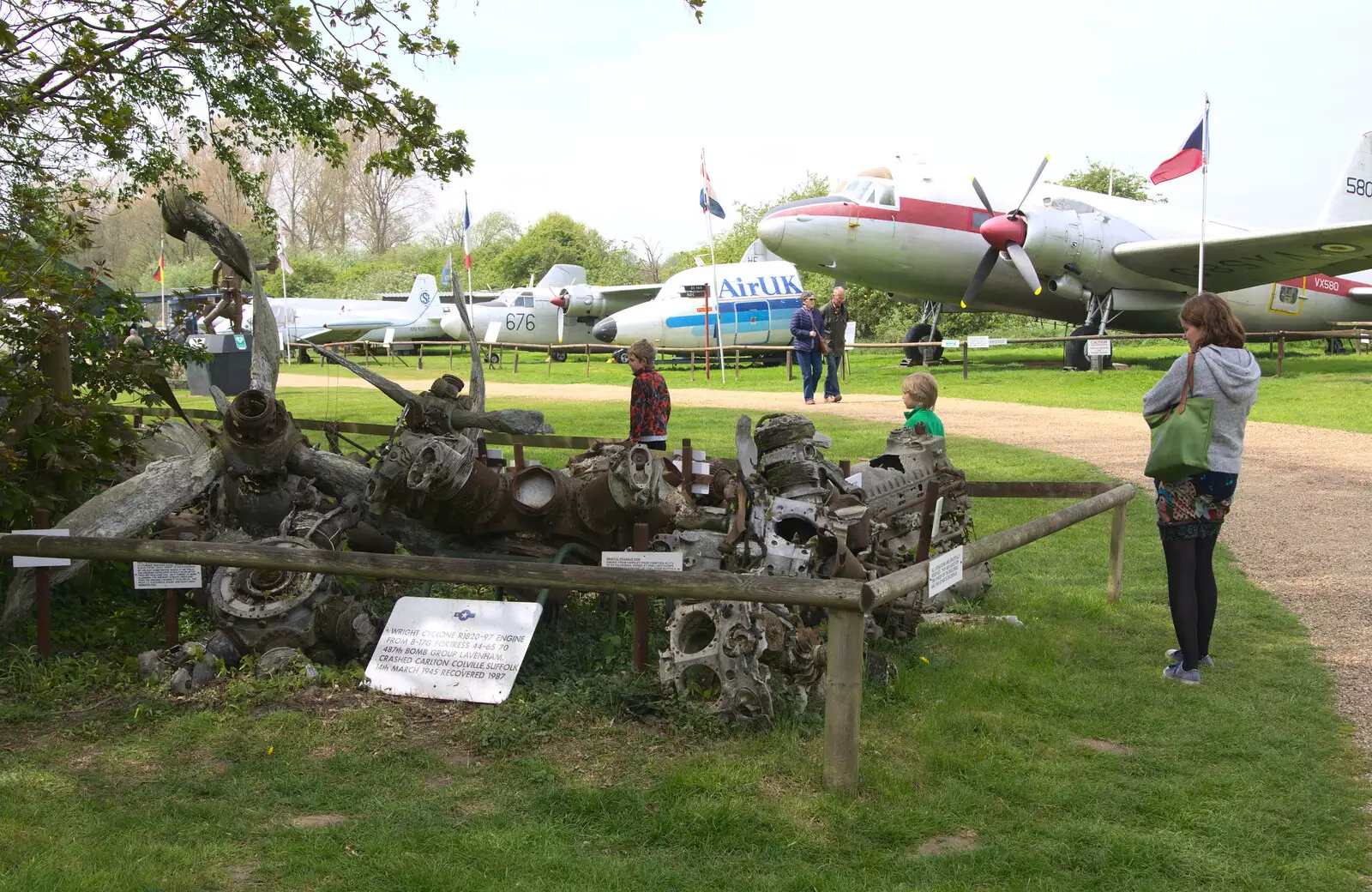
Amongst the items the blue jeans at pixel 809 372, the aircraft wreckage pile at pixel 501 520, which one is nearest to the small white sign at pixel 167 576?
the aircraft wreckage pile at pixel 501 520

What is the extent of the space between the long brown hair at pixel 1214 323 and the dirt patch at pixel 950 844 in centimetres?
273

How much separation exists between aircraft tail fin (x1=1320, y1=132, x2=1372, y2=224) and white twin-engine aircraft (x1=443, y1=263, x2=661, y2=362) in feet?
70.2

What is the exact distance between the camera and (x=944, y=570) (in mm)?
4230

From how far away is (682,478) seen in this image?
588 cm

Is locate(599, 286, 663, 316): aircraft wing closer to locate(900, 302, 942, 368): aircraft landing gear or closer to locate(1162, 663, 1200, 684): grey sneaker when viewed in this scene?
locate(900, 302, 942, 368): aircraft landing gear

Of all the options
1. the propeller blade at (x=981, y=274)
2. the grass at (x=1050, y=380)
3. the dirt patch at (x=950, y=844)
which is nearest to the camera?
the dirt patch at (x=950, y=844)

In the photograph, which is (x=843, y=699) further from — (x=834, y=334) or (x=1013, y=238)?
(x=1013, y=238)

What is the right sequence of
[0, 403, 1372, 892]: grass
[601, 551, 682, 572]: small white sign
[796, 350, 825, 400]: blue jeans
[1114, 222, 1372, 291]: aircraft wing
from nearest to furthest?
[0, 403, 1372, 892]: grass
[601, 551, 682, 572]: small white sign
[796, 350, 825, 400]: blue jeans
[1114, 222, 1372, 291]: aircraft wing

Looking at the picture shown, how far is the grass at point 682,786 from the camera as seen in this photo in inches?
133

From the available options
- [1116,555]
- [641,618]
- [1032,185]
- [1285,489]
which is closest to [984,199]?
[1032,185]

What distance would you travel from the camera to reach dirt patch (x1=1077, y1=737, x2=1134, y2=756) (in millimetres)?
4512

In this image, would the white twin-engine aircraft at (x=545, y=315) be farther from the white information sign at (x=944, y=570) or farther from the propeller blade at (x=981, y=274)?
the white information sign at (x=944, y=570)

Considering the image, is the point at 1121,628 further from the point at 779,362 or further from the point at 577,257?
the point at 577,257

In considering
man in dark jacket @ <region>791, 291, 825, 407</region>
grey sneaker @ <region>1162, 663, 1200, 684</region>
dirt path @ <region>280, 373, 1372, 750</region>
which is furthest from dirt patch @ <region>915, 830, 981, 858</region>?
man in dark jacket @ <region>791, 291, 825, 407</region>
